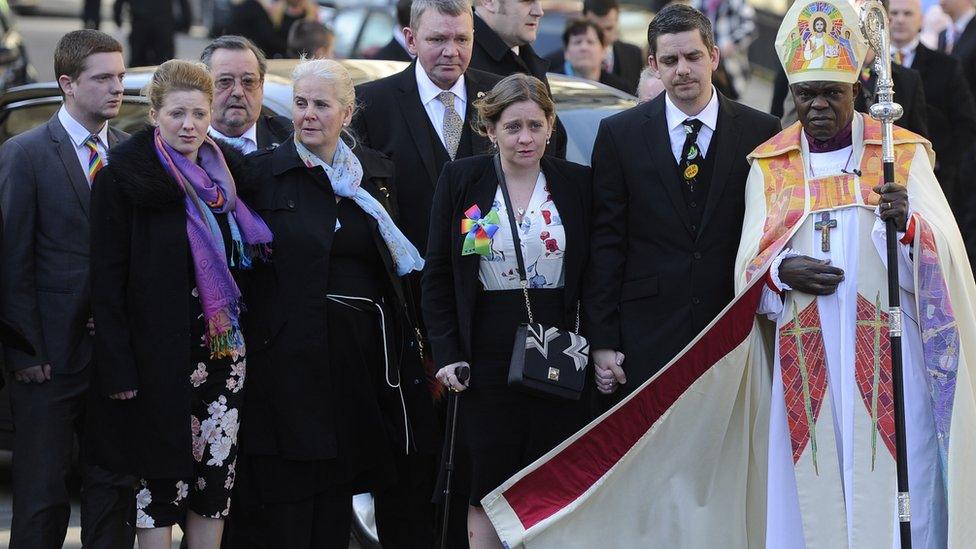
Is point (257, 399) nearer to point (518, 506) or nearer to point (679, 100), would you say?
point (518, 506)

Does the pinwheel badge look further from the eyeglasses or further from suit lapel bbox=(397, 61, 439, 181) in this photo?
the eyeglasses

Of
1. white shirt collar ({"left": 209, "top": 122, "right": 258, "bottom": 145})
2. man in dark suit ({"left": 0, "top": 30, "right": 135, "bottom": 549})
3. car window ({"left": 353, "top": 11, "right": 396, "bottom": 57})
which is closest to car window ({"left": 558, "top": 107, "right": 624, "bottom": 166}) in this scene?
white shirt collar ({"left": 209, "top": 122, "right": 258, "bottom": 145})

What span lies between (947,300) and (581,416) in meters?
1.43

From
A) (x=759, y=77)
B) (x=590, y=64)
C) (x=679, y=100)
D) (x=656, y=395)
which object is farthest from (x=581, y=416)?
(x=759, y=77)

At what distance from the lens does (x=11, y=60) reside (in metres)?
13.9

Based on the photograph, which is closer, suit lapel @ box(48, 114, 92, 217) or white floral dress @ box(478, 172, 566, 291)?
white floral dress @ box(478, 172, 566, 291)

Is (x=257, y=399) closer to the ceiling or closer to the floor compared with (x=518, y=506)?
closer to the ceiling

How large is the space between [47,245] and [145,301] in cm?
74

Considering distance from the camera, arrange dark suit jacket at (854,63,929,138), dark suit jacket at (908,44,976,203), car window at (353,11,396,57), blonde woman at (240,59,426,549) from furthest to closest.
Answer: car window at (353,11,396,57) → dark suit jacket at (908,44,976,203) → dark suit jacket at (854,63,929,138) → blonde woman at (240,59,426,549)

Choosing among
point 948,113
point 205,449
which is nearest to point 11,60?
point 948,113

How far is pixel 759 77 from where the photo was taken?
22.2 m

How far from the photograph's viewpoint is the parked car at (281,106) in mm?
7766

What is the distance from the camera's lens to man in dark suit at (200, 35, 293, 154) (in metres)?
6.94

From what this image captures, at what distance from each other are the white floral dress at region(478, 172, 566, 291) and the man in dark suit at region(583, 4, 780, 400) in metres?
0.14
